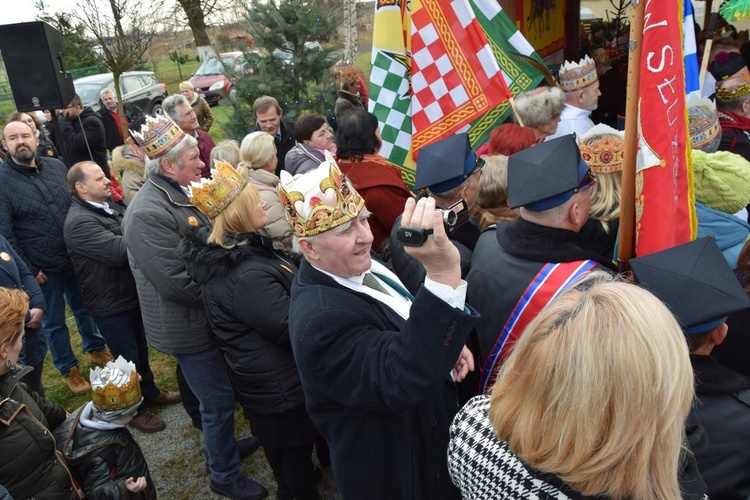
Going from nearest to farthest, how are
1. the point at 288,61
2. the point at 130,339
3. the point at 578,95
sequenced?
the point at 130,339, the point at 578,95, the point at 288,61

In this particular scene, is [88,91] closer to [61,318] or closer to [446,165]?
[61,318]

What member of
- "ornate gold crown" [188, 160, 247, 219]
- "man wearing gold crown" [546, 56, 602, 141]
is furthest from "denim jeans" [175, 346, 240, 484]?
"man wearing gold crown" [546, 56, 602, 141]

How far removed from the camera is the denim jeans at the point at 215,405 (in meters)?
3.15

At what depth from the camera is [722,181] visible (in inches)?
90.3

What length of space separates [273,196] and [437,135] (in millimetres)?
1242

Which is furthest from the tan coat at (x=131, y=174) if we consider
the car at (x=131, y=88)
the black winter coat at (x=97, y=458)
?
the car at (x=131, y=88)

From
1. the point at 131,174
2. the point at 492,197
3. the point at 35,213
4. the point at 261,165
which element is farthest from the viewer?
the point at 131,174

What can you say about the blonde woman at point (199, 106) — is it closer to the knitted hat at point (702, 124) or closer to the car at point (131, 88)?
the knitted hat at point (702, 124)

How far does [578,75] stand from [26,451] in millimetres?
4189

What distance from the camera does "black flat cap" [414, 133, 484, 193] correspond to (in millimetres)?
2471

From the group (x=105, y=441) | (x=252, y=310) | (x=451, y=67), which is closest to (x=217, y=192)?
(x=252, y=310)

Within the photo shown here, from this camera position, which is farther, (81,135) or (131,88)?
(131,88)

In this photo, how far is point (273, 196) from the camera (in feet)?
10.9

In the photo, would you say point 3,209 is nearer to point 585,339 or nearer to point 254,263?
point 254,263
